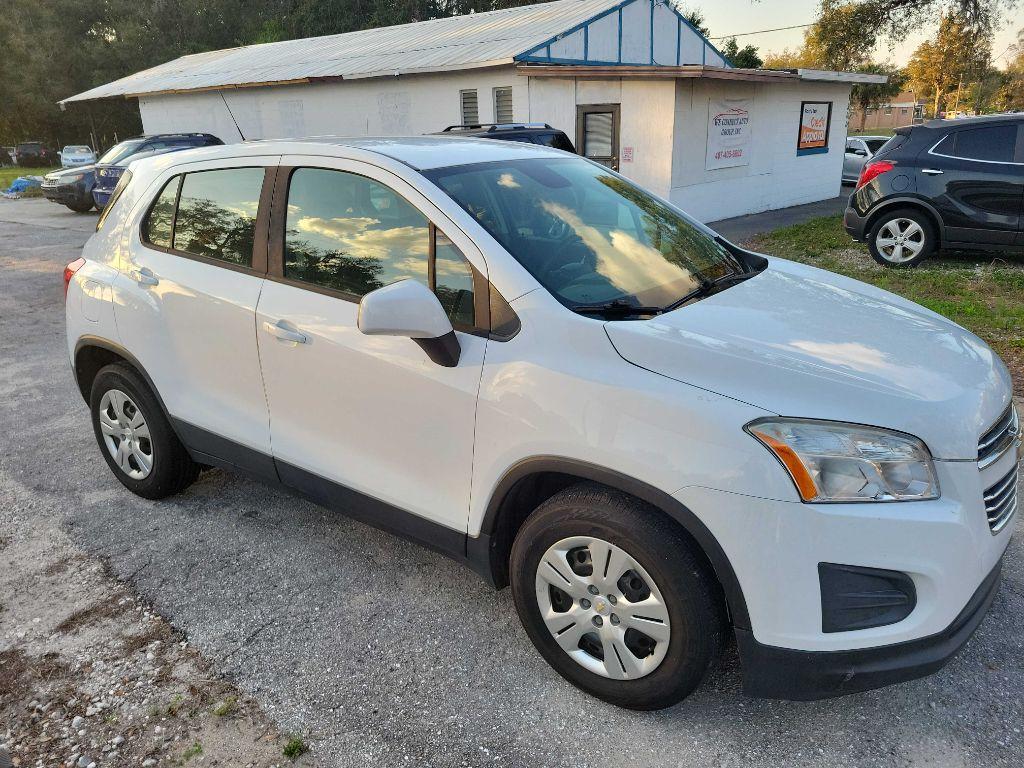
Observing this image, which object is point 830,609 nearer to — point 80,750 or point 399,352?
point 399,352

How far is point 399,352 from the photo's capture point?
261cm

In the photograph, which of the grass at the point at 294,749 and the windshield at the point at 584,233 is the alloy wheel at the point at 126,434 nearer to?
the grass at the point at 294,749

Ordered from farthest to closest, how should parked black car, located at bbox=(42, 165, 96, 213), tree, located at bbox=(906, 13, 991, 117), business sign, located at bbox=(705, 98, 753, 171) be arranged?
tree, located at bbox=(906, 13, 991, 117), parked black car, located at bbox=(42, 165, 96, 213), business sign, located at bbox=(705, 98, 753, 171)

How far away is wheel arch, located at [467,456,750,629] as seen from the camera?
6.84 feet

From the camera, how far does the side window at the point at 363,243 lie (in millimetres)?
2578

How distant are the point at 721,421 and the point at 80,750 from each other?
2.25 meters

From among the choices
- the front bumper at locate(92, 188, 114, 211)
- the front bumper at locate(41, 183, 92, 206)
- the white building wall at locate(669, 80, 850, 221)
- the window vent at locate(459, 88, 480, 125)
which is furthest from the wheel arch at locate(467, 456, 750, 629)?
the front bumper at locate(41, 183, 92, 206)

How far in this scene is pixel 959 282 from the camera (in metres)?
7.85

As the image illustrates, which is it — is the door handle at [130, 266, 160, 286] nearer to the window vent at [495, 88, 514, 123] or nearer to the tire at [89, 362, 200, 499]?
the tire at [89, 362, 200, 499]

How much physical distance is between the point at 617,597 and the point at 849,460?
0.80 m

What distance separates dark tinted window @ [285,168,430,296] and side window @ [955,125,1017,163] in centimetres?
806

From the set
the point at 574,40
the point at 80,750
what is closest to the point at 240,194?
the point at 80,750

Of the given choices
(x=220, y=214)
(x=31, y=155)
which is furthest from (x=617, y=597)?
(x=31, y=155)

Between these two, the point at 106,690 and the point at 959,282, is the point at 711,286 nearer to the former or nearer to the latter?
the point at 106,690
